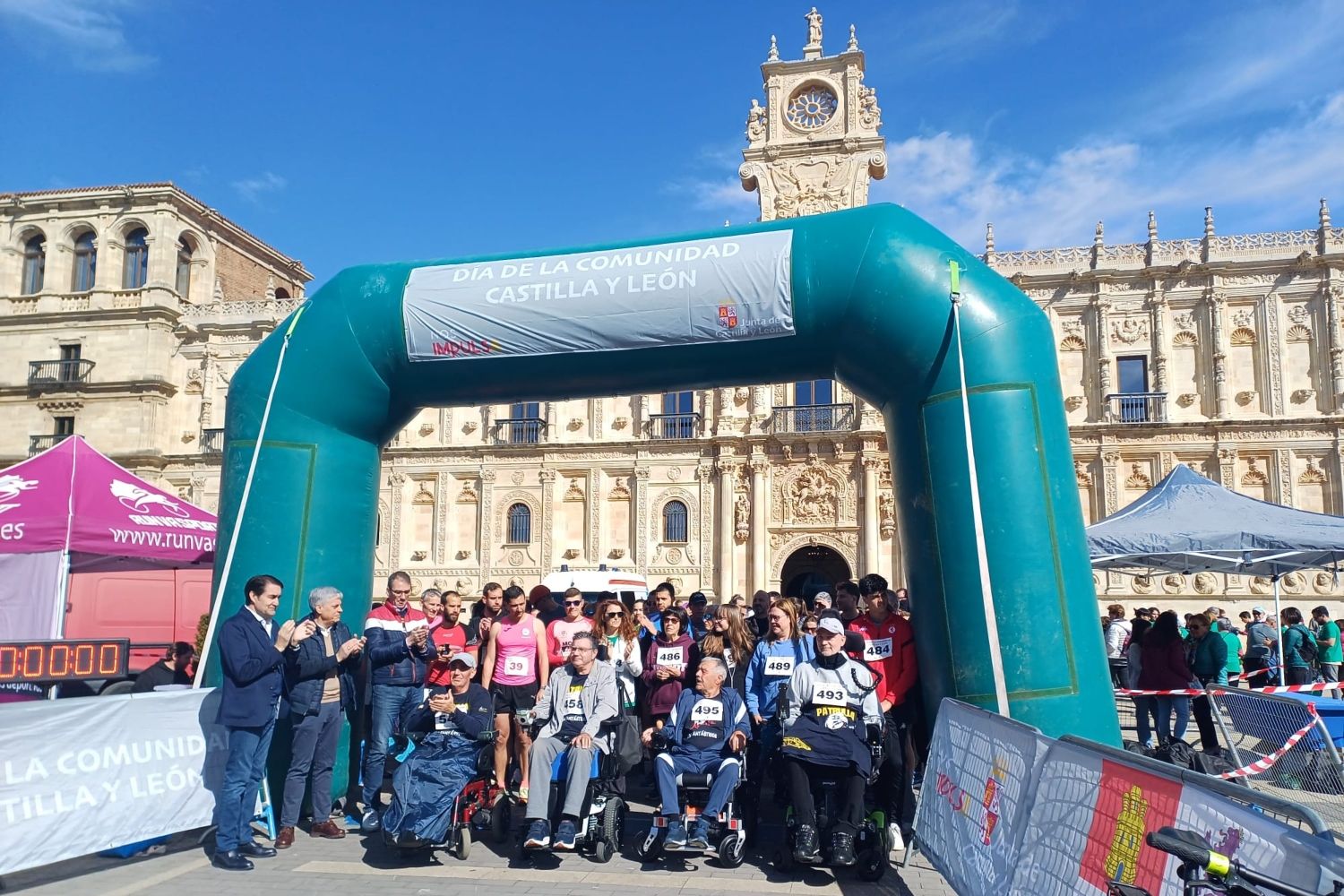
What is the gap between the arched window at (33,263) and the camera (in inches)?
1357

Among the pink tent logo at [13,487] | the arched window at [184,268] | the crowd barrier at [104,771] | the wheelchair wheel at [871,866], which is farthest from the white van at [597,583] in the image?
the arched window at [184,268]

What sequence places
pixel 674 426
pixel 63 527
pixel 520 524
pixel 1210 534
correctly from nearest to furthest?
pixel 1210 534, pixel 63 527, pixel 674 426, pixel 520 524

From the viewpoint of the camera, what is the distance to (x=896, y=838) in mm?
6434

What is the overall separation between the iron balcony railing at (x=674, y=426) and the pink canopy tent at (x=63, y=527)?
658 inches

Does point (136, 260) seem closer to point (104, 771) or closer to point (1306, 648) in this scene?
point (104, 771)

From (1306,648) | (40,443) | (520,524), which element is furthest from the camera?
(40,443)

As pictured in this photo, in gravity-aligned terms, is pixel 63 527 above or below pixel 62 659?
above

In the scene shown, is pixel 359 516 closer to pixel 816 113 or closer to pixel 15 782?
pixel 15 782

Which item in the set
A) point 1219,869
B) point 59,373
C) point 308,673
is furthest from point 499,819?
point 59,373

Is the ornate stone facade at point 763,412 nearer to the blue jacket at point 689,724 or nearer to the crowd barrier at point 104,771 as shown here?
the blue jacket at point 689,724

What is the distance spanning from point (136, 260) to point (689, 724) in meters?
33.8

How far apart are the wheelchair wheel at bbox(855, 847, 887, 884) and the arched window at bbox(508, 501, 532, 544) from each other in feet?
81.0

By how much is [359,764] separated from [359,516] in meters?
2.03

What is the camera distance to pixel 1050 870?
4.13 m
